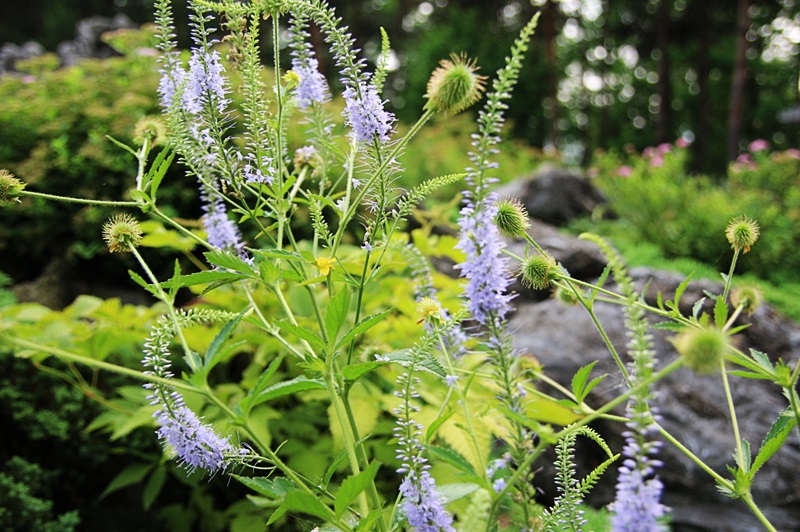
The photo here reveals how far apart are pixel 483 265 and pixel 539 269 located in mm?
318

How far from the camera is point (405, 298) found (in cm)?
269

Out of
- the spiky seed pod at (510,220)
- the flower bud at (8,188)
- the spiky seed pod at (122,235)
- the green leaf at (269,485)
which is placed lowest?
the green leaf at (269,485)

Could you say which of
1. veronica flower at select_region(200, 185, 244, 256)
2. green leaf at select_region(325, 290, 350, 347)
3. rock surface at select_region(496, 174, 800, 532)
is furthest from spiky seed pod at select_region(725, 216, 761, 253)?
rock surface at select_region(496, 174, 800, 532)

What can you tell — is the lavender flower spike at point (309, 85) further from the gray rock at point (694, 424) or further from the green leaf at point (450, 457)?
the gray rock at point (694, 424)

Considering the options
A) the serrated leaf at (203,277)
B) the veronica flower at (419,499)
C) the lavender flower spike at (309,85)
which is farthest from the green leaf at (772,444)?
the lavender flower spike at (309,85)

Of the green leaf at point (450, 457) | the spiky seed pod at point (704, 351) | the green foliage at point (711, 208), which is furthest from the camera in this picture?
the green foliage at point (711, 208)

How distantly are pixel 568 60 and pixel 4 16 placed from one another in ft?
71.4

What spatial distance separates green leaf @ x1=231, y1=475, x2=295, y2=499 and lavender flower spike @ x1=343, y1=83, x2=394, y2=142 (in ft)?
2.21

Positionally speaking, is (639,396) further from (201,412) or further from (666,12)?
(666,12)

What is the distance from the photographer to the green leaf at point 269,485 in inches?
40.3

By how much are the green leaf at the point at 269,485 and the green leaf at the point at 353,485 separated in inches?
4.0

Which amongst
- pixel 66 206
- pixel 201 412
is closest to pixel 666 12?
pixel 66 206

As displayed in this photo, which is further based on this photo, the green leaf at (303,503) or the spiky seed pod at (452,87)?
the spiky seed pod at (452,87)

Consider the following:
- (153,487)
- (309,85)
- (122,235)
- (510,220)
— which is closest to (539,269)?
(510,220)
